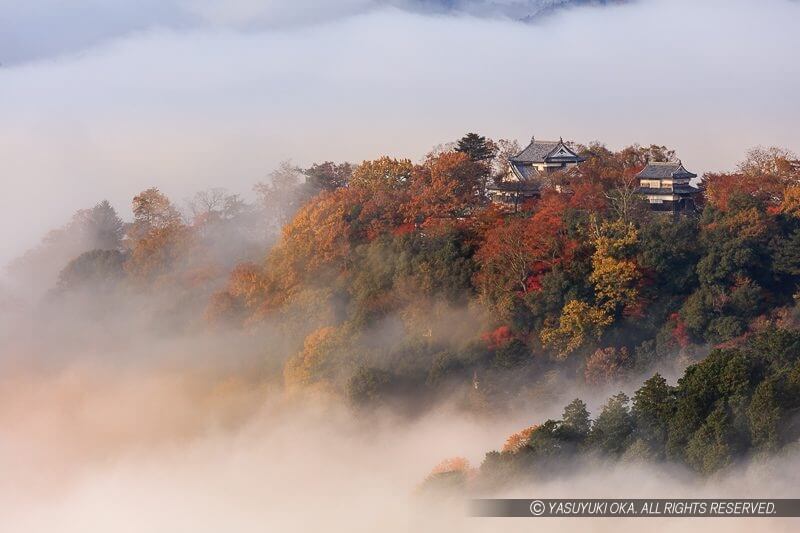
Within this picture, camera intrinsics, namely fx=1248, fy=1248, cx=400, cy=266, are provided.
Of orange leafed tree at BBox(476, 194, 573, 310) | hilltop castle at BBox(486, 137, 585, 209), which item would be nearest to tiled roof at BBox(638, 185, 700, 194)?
hilltop castle at BBox(486, 137, 585, 209)

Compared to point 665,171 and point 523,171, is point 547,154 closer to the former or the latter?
point 523,171

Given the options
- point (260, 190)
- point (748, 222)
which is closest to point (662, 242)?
point (748, 222)

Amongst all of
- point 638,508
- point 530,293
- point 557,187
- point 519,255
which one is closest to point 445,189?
point 557,187

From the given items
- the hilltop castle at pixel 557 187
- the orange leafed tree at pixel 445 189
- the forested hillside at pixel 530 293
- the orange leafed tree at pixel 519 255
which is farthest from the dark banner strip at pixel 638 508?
the hilltop castle at pixel 557 187

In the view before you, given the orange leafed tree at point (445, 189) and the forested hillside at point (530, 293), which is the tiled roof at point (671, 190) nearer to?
the forested hillside at point (530, 293)

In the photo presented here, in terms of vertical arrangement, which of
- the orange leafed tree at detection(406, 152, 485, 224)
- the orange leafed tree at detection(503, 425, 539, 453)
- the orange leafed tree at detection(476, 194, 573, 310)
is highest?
the orange leafed tree at detection(406, 152, 485, 224)

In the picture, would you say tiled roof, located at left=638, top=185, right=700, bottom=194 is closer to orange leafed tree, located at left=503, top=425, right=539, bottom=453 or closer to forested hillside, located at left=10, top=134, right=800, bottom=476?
forested hillside, located at left=10, top=134, right=800, bottom=476

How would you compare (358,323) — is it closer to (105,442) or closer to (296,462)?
(296,462)

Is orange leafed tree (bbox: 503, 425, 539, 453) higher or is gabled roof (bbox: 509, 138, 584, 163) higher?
gabled roof (bbox: 509, 138, 584, 163)
